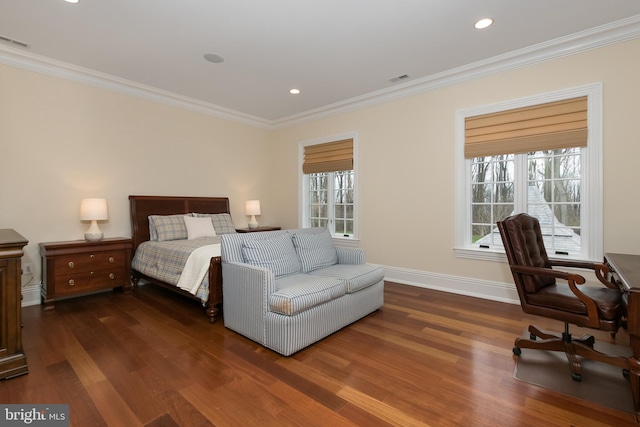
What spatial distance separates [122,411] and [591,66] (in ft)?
16.1

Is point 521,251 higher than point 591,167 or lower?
lower

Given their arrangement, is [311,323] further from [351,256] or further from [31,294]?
[31,294]

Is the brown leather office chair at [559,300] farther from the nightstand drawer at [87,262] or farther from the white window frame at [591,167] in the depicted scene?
the nightstand drawer at [87,262]

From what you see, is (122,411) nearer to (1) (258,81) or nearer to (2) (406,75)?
(1) (258,81)

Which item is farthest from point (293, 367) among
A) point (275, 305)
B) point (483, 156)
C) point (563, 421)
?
point (483, 156)

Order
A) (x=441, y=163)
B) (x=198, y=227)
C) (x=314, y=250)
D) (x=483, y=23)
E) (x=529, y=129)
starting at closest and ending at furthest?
(x=483, y=23) → (x=314, y=250) → (x=529, y=129) → (x=441, y=163) → (x=198, y=227)

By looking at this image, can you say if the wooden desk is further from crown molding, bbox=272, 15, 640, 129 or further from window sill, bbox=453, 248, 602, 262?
crown molding, bbox=272, 15, 640, 129

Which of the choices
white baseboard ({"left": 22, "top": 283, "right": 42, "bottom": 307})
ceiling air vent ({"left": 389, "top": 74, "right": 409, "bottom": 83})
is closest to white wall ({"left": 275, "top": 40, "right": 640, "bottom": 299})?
ceiling air vent ({"left": 389, "top": 74, "right": 409, "bottom": 83})

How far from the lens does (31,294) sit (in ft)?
11.5

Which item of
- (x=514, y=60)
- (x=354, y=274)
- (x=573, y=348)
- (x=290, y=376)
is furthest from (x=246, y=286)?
(x=514, y=60)

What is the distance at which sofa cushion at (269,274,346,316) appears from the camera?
2.29 m

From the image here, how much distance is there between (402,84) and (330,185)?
204 cm

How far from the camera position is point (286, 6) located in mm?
2602

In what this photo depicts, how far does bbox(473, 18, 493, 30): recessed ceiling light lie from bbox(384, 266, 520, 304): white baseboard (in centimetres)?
280
